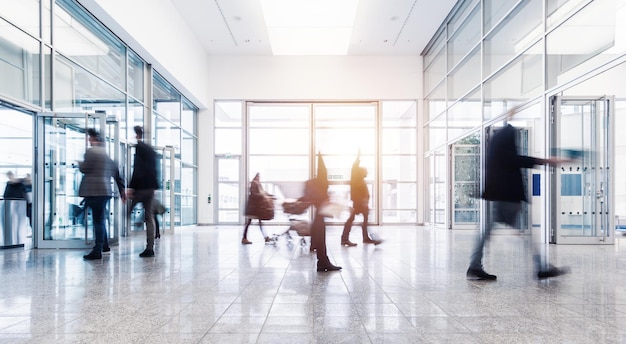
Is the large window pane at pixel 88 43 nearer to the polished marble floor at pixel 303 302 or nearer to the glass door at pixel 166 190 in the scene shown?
the glass door at pixel 166 190

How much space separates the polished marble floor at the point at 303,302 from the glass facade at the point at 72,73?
315 centimetres

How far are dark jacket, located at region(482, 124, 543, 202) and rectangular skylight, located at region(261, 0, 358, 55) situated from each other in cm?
960

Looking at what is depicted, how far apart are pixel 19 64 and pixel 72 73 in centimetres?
160

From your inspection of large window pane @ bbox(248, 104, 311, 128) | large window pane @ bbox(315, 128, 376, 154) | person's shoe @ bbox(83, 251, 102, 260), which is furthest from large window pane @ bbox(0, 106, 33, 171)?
large window pane @ bbox(315, 128, 376, 154)

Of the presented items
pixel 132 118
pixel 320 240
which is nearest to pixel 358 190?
pixel 320 240

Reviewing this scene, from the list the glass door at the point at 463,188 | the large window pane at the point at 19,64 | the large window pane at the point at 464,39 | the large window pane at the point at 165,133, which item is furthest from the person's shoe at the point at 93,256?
the glass door at the point at 463,188

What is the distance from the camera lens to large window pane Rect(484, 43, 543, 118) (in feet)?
29.0

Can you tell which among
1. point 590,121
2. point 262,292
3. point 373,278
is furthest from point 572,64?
point 262,292

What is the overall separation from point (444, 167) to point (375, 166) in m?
3.17

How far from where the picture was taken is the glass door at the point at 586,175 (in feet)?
29.1

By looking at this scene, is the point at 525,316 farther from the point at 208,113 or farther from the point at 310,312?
the point at 208,113

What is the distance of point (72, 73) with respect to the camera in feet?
28.1

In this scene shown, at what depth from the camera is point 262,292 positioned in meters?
3.95

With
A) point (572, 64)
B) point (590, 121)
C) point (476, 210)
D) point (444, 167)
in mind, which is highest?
point (572, 64)
